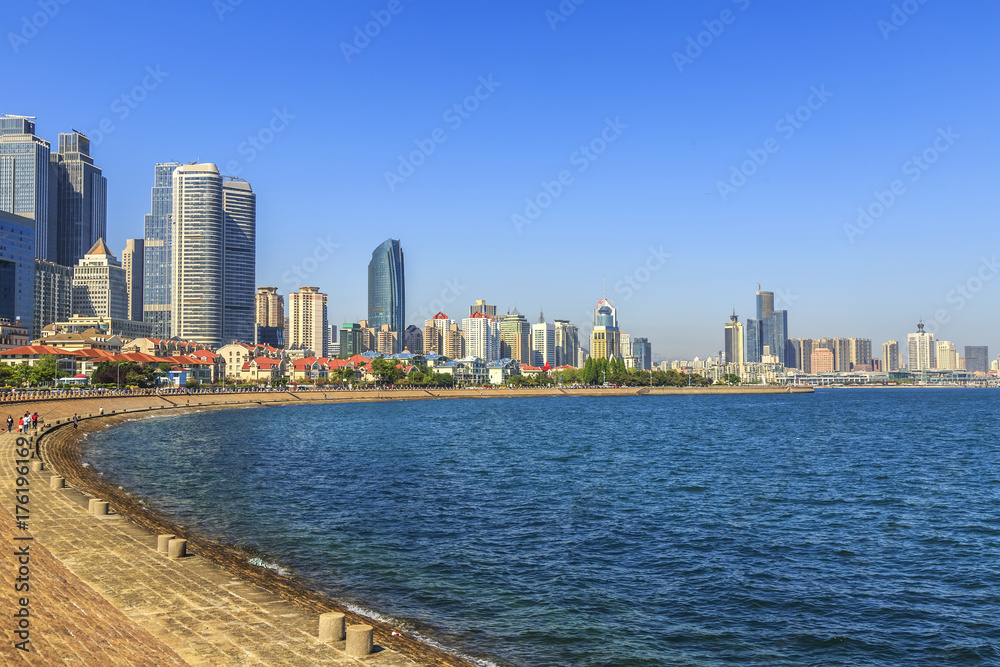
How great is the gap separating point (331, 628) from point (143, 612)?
4.34m

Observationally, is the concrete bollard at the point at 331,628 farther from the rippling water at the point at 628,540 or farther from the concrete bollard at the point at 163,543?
the concrete bollard at the point at 163,543

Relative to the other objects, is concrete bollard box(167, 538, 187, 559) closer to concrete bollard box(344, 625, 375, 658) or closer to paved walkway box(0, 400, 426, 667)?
paved walkway box(0, 400, 426, 667)

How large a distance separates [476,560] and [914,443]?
58.0 metres

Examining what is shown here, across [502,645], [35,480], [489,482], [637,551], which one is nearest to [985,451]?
[489,482]

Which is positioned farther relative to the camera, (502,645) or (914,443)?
(914,443)

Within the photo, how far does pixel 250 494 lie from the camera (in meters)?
36.8

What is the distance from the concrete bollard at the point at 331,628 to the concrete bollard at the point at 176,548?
8.08 meters

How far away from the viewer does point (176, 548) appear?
20625 millimetres

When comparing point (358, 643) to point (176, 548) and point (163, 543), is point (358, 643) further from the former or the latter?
point (163, 543)

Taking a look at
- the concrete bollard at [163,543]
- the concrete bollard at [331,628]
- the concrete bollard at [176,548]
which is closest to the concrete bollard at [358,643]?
the concrete bollard at [331,628]

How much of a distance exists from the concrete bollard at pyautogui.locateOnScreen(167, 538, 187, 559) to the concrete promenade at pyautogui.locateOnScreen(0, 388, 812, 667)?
20 cm

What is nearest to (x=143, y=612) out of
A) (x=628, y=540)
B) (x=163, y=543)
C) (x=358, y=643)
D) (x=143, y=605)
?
(x=143, y=605)

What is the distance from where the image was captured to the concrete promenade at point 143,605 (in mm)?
13453

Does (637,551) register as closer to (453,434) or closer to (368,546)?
(368,546)
